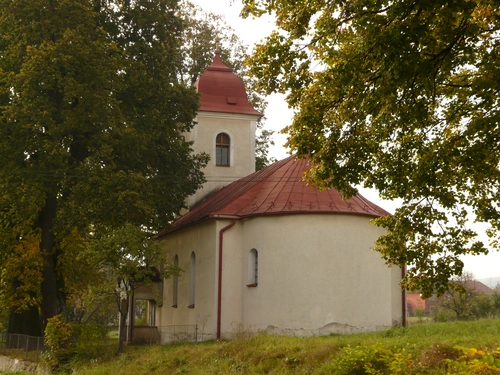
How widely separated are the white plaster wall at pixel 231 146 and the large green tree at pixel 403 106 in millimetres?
20052

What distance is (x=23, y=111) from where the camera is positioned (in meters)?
22.4

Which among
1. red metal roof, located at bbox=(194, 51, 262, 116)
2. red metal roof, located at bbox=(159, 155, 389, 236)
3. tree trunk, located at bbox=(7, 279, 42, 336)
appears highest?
red metal roof, located at bbox=(194, 51, 262, 116)

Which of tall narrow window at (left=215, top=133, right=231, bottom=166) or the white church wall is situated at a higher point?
tall narrow window at (left=215, top=133, right=231, bottom=166)

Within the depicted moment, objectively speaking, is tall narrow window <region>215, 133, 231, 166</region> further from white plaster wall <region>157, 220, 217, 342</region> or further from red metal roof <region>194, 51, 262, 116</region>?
white plaster wall <region>157, 220, 217, 342</region>

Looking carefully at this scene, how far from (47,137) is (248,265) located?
26.6 ft

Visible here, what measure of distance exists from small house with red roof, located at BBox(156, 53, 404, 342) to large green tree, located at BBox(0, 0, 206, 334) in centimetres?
253

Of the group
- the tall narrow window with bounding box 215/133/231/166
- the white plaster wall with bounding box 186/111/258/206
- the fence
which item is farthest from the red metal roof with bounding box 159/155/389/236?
the fence

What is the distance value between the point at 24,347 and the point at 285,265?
9667 mm

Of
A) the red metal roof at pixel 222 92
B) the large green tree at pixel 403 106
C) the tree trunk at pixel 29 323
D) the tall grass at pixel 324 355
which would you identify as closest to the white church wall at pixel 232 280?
the tall grass at pixel 324 355

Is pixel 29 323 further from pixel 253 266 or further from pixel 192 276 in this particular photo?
pixel 253 266

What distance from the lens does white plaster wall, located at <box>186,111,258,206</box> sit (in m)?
32.7

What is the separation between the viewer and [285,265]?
74.8 ft

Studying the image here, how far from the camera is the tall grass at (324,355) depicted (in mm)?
12547

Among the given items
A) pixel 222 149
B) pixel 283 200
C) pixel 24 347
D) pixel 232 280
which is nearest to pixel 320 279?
pixel 283 200
